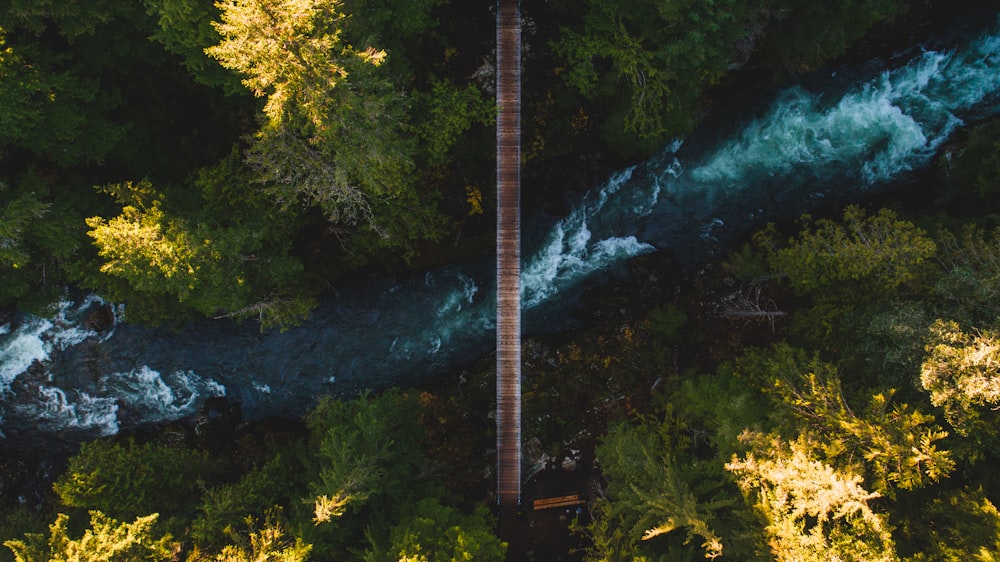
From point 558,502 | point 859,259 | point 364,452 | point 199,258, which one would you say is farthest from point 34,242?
point 859,259

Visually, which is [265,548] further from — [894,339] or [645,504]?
[894,339]

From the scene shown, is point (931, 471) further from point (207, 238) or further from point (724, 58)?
point (207, 238)

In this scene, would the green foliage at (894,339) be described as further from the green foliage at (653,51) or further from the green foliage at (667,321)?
the green foliage at (653,51)

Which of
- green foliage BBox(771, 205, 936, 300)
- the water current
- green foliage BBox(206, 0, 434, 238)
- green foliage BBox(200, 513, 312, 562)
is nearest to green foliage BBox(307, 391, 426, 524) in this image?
green foliage BBox(200, 513, 312, 562)

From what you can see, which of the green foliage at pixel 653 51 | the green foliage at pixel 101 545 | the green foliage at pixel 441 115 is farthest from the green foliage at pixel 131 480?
the green foliage at pixel 653 51

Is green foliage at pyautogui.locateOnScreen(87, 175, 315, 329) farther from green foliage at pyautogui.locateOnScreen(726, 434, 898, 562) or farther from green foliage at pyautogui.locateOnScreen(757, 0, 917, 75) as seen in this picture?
green foliage at pyautogui.locateOnScreen(757, 0, 917, 75)
